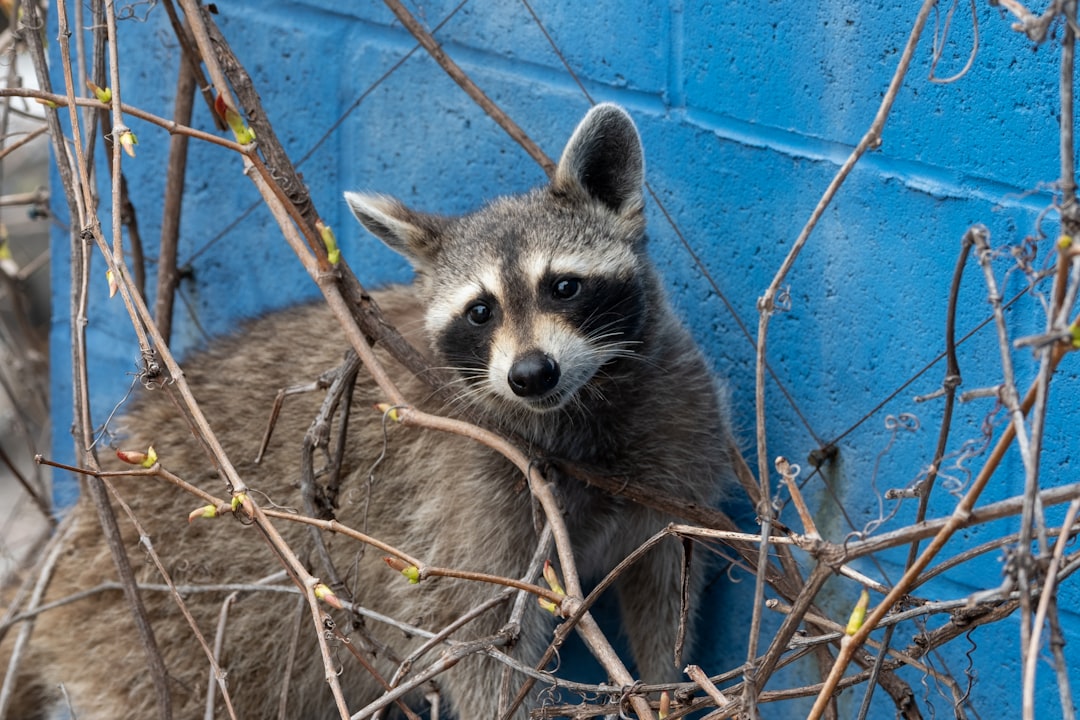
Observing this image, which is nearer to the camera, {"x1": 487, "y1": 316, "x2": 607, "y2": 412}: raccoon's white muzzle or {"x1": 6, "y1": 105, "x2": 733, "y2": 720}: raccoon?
{"x1": 487, "y1": 316, "x2": 607, "y2": 412}: raccoon's white muzzle

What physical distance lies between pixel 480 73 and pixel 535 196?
684 millimetres

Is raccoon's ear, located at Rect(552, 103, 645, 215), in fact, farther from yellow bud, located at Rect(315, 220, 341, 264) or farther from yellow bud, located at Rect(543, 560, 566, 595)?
yellow bud, located at Rect(543, 560, 566, 595)

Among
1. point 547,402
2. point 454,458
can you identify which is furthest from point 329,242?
point 454,458

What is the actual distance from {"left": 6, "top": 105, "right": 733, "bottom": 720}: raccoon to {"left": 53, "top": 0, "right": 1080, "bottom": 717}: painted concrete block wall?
249mm

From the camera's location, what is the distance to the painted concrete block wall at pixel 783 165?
7.78 feet

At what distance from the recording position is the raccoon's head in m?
2.54

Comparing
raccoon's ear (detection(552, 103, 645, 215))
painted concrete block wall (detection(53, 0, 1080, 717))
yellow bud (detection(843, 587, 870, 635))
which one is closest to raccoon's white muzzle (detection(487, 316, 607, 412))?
Answer: raccoon's ear (detection(552, 103, 645, 215))

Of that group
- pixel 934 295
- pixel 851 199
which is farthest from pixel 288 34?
pixel 934 295

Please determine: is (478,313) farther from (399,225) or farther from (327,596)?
(327,596)

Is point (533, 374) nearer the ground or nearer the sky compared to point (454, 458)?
nearer the sky

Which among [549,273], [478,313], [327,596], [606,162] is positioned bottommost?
[327,596]

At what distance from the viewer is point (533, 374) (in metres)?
2.38

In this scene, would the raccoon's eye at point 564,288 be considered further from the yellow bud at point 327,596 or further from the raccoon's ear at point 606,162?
the yellow bud at point 327,596

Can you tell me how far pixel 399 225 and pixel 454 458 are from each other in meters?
0.61
